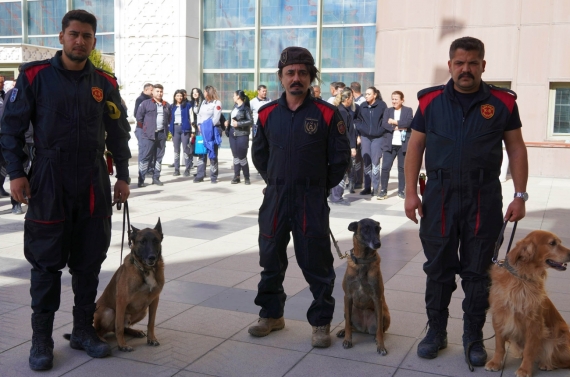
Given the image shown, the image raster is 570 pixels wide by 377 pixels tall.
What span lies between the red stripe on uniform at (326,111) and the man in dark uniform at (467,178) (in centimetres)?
61

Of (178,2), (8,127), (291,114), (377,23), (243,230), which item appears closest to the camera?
(8,127)

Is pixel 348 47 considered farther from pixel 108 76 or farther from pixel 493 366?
pixel 493 366

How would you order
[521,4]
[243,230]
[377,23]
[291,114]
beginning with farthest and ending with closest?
[377,23] < [521,4] < [243,230] < [291,114]

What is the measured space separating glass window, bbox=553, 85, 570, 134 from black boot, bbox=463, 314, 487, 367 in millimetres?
12906

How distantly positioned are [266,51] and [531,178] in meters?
8.90

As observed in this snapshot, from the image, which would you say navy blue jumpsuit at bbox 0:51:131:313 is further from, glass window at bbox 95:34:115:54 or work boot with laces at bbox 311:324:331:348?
glass window at bbox 95:34:115:54

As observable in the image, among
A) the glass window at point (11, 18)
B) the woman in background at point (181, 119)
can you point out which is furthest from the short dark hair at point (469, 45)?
the glass window at point (11, 18)

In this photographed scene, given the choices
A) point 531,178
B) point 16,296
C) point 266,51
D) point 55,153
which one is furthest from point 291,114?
point 266,51

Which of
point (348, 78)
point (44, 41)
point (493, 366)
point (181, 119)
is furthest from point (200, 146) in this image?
point (44, 41)

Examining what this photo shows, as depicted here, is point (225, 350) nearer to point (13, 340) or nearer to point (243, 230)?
point (13, 340)

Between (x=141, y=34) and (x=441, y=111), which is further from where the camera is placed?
(x=141, y=34)

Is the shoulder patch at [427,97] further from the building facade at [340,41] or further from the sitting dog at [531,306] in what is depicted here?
the building facade at [340,41]

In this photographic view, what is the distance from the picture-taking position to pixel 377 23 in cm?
1709

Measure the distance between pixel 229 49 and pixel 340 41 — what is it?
3648mm
